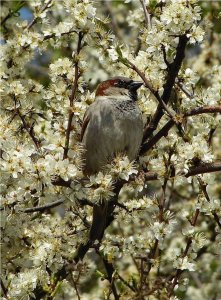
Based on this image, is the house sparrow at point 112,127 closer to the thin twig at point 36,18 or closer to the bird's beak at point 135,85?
the bird's beak at point 135,85

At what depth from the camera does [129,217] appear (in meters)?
3.61

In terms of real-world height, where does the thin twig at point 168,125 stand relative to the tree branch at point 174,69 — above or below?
below

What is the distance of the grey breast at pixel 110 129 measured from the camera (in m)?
3.75

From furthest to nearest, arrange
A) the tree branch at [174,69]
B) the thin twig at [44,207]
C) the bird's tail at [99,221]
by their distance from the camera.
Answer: the bird's tail at [99,221] → the tree branch at [174,69] → the thin twig at [44,207]

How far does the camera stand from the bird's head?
3824 mm

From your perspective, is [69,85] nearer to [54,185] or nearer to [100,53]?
[100,53]

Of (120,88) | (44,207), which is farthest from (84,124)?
(44,207)

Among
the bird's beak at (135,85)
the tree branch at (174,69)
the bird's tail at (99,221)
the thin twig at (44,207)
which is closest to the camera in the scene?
the thin twig at (44,207)

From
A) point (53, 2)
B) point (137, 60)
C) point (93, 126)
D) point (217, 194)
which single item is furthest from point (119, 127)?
point (217, 194)

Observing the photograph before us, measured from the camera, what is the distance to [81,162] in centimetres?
300

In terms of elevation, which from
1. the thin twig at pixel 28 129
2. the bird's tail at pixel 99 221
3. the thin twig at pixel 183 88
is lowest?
the bird's tail at pixel 99 221

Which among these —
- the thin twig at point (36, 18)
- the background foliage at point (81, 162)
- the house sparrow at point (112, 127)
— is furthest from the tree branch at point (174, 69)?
the thin twig at point (36, 18)

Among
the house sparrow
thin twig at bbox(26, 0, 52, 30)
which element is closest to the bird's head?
the house sparrow

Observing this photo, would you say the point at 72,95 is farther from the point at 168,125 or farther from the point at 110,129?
the point at 110,129
